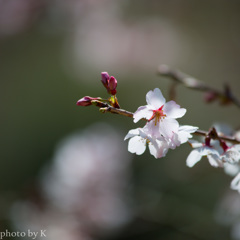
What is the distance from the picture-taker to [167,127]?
0.69 metres

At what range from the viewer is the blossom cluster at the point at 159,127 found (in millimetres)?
683

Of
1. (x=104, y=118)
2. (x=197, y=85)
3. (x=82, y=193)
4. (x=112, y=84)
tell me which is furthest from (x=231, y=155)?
(x=104, y=118)

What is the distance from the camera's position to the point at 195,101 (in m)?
3.54

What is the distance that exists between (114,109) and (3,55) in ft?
14.4

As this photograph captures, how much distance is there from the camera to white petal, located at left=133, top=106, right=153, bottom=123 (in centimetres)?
67

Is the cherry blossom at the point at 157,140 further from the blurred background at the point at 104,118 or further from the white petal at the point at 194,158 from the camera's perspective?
the blurred background at the point at 104,118

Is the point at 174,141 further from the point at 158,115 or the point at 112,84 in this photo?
the point at 112,84

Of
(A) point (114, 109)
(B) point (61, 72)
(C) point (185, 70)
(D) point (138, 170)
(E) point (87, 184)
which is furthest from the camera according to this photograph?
(B) point (61, 72)

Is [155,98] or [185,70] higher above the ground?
[185,70]

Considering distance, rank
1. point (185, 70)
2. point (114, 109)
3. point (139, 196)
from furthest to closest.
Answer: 1. point (185, 70)
2. point (139, 196)
3. point (114, 109)

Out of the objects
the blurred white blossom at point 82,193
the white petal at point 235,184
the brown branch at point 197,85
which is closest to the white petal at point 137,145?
the white petal at point 235,184

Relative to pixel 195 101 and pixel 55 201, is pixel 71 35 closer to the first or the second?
pixel 195 101

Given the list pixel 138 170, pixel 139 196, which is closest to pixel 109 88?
pixel 139 196

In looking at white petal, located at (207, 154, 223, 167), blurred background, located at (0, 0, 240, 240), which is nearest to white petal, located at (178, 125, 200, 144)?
white petal, located at (207, 154, 223, 167)
